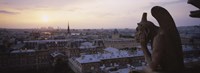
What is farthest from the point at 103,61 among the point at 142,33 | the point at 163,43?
the point at 163,43

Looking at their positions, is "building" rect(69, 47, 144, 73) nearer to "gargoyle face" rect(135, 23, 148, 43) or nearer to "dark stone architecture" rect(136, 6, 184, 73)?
"gargoyle face" rect(135, 23, 148, 43)

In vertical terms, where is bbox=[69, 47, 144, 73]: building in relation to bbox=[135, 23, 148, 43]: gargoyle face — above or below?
below

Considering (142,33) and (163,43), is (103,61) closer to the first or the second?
(142,33)

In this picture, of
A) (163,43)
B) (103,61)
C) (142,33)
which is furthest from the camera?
(103,61)

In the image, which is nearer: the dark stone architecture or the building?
the dark stone architecture

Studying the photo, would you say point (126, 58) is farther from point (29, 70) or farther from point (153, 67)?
point (153, 67)

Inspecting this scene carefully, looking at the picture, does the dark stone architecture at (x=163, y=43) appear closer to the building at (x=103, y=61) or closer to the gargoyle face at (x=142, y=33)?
the gargoyle face at (x=142, y=33)

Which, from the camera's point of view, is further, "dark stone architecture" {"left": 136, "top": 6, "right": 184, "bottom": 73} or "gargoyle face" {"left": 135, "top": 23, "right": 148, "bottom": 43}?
"gargoyle face" {"left": 135, "top": 23, "right": 148, "bottom": 43}

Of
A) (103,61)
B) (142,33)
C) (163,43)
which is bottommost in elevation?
(103,61)

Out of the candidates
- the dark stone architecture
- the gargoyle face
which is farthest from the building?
the dark stone architecture

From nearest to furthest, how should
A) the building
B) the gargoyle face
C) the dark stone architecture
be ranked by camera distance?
the dark stone architecture
the gargoyle face
the building

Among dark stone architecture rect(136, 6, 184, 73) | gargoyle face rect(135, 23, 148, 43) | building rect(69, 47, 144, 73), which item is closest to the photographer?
dark stone architecture rect(136, 6, 184, 73)

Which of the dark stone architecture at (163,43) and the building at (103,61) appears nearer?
the dark stone architecture at (163,43)

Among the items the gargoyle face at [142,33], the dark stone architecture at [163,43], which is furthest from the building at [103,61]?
the dark stone architecture at [163,43]
